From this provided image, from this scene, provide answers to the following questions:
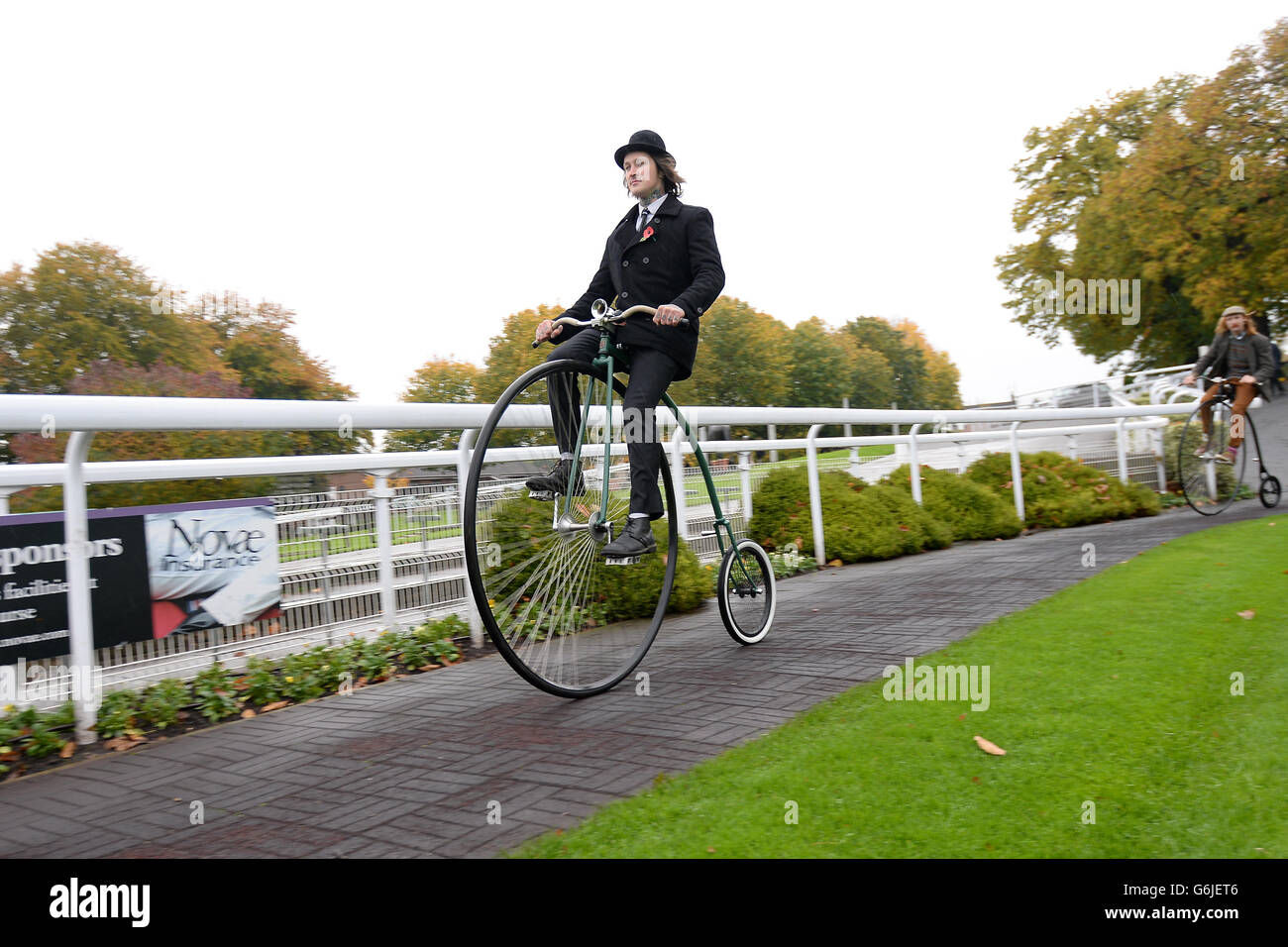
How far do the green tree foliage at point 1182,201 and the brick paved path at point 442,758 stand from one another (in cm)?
3189

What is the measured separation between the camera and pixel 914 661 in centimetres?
457

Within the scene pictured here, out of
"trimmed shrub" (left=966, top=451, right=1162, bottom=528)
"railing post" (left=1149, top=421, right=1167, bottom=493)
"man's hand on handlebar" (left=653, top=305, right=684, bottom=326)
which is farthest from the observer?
"railing post" (left=1149, top=421, right=1167, bottom=493)

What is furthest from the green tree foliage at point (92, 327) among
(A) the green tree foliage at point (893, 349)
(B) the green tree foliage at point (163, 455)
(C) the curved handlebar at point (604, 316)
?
(A) the green tree foliage at point (893, 349)

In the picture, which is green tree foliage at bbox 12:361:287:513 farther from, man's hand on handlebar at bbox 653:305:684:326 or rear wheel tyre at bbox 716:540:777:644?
rear wheel tyre at bbox 716:540:777:644

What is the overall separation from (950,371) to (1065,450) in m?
113

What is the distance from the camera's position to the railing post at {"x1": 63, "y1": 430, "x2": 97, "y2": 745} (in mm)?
3984

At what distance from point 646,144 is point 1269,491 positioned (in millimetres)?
11086

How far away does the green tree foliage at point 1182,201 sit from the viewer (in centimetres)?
3219

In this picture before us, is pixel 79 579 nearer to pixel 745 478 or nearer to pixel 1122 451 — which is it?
pixel 745 478

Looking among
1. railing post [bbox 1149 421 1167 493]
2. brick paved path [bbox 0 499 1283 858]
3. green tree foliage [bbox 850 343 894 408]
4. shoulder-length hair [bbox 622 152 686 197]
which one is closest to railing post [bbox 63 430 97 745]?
brick paved path [bbox 0 499 1283 858]

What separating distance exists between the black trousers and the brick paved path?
93cm

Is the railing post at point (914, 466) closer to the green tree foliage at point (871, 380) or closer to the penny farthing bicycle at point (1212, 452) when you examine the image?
the penny farthing bicycle at point (1212, 452)

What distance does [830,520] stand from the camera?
9.20 meters
